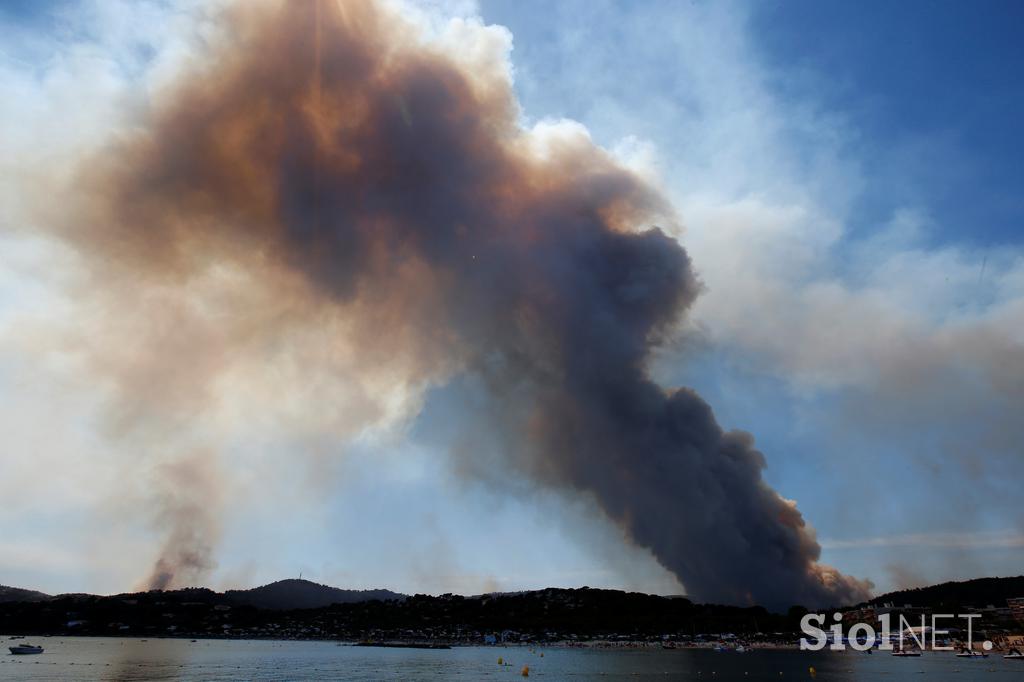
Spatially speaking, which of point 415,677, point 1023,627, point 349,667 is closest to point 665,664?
point 415,677

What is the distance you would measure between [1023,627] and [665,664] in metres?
134

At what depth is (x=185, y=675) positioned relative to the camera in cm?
11075

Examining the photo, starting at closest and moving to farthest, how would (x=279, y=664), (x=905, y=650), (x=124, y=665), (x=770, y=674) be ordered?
(x=770, y=674) → (x=124, y=665) → (x=279, y=664) → (x=905, y=650)

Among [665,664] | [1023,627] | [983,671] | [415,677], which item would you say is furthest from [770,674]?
[1023,627]

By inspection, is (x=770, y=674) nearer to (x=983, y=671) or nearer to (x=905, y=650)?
(x=983, y=671)

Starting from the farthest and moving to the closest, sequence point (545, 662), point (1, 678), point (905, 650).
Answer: point (905, 650) < point (545, 662) < point (1, 678)

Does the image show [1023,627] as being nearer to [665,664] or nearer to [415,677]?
[665,664]

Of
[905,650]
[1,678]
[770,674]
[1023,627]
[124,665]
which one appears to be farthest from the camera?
[1023,627]

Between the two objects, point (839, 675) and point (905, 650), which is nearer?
point (839, 675)

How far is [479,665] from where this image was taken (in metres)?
144

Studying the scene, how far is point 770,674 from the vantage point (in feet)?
373

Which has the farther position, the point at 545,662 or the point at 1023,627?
the point at 1023,627

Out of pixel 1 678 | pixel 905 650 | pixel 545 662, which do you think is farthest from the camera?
pixel 905 650

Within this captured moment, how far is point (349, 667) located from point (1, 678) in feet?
190
